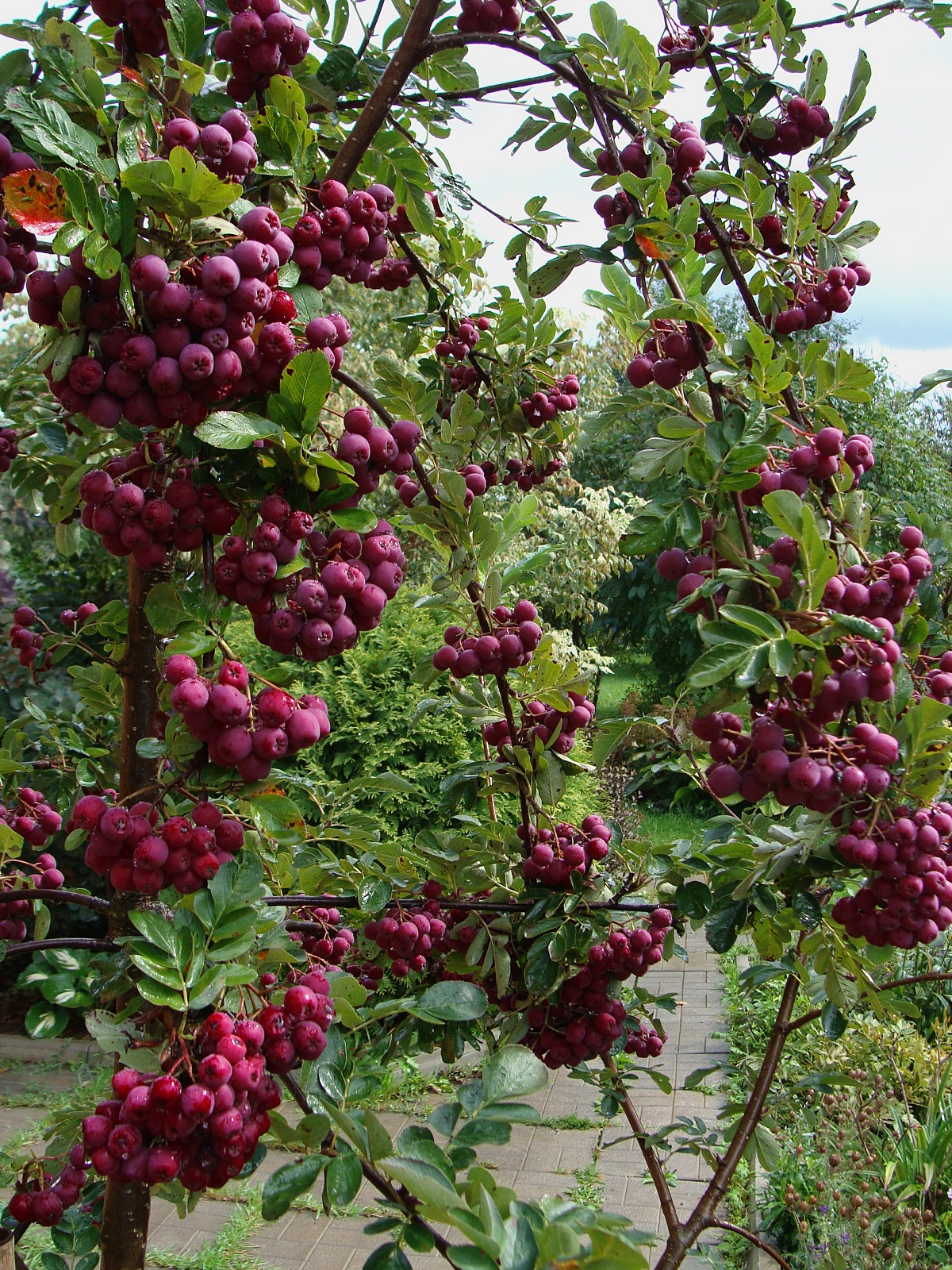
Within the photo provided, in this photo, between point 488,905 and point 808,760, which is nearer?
point 808,760

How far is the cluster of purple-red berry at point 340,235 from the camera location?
40.6 inches

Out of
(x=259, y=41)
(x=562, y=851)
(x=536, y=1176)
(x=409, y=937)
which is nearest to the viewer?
(x=259, y=41)

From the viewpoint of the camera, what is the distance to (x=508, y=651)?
4.63ft

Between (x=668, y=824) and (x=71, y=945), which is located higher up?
(x=71, y=945)

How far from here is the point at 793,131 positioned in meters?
1.35

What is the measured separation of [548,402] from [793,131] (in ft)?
1.98

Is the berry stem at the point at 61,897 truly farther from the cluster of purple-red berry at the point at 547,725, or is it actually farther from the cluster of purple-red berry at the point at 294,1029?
the cluster of purple-red berry at the point at 547,725

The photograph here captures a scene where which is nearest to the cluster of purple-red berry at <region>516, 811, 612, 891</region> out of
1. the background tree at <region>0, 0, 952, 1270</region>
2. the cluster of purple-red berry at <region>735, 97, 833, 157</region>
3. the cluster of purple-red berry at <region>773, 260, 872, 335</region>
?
the background tree at <region>0, 0, 952, 1270</region>

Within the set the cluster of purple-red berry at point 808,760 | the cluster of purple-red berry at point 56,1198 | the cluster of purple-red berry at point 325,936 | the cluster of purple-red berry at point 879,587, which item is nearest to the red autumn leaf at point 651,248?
the cluster of purple-red berry at point 879,587

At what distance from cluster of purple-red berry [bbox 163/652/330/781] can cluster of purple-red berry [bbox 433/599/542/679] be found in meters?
0.49

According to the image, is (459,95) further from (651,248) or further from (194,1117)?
(194,1117)

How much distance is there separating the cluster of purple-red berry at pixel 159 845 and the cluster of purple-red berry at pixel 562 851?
2.07 ft

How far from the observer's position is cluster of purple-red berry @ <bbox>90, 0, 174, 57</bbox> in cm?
103

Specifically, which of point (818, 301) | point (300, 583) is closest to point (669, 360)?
point (818, 301)
